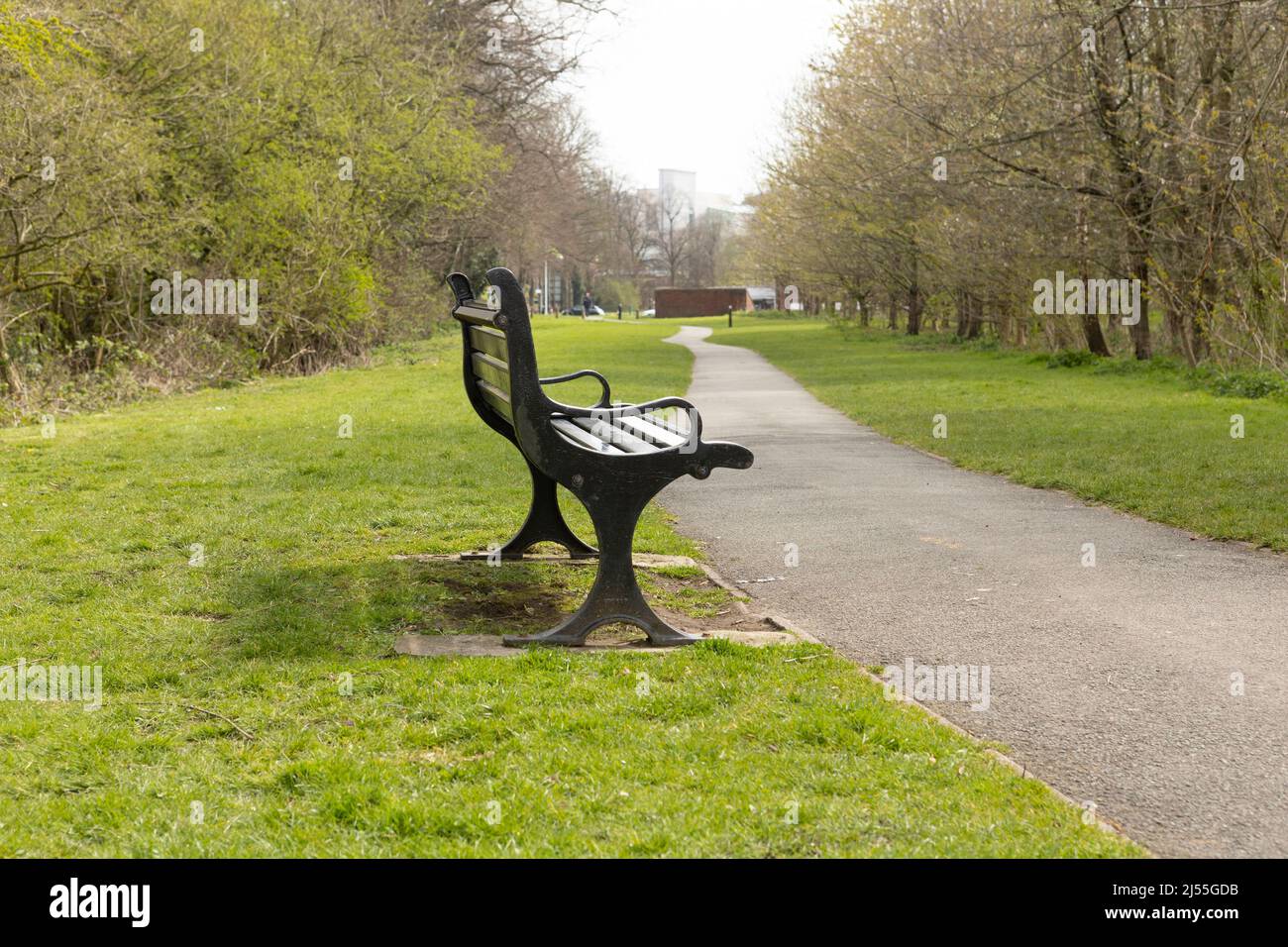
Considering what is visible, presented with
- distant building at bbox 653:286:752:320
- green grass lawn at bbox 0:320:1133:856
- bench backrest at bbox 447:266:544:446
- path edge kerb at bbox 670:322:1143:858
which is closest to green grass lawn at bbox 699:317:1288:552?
path edge kerb at bbox 670:322:1143:858

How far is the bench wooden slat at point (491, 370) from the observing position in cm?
594

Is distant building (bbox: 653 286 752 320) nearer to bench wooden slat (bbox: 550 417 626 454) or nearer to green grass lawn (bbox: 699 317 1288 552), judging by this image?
green grass lawn (bbox: 699 317 1288 552)

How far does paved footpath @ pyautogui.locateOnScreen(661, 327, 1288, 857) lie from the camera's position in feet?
13.0

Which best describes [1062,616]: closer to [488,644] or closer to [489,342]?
[488,644]

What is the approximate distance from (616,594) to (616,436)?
114 cm

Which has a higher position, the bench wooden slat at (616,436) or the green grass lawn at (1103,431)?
the bench wooden slat at (616,436)

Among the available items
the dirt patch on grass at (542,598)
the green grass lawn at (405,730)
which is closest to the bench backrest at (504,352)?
the dirt patch on grass at (542,598)

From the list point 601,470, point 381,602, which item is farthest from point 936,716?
point 381,602

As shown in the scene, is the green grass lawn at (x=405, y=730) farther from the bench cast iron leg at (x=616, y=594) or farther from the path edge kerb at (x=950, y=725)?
the bench cast iron leg at (x=616, y=594)

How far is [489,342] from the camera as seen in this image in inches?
256

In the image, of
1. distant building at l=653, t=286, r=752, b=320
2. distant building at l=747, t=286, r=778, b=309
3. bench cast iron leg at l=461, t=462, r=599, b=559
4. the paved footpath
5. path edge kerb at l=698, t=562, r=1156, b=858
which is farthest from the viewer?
distant building at l=747, t=286, r=778, b=309

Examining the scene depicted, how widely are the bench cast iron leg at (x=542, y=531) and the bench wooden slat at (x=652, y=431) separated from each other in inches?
23.0

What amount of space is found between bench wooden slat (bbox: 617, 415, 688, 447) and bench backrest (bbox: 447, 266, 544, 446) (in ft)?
2.13
